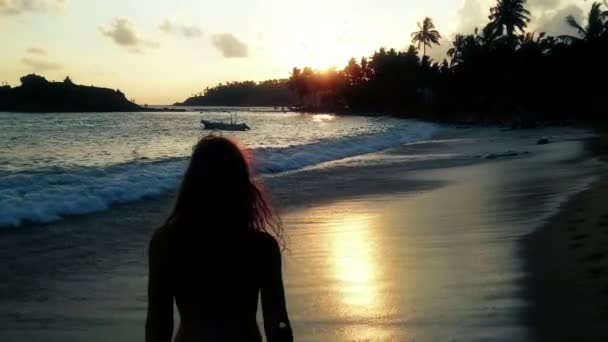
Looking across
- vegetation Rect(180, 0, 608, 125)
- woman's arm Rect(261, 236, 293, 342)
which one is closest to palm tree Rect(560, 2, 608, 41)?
vegetation Rect(180, 0, 608, 125)

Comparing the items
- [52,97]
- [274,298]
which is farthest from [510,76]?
[52,97]

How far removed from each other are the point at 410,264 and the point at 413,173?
11.3 m

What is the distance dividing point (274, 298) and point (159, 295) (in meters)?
0.42

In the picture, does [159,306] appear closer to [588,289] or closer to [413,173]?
[588,289]

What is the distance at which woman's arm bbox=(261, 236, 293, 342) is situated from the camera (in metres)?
2.20

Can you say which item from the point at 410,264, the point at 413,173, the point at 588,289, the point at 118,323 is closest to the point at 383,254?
Answer: the point at 410,264

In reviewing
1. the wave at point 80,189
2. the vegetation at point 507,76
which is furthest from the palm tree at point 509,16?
the wave at point 80,189

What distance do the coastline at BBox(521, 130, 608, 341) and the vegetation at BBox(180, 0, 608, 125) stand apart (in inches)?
1757

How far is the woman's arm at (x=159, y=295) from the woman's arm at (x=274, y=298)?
347 millimetres

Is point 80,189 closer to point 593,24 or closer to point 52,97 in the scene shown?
point 593,24

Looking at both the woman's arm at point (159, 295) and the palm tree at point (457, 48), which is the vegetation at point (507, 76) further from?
the woman's arm at point (159, 295)

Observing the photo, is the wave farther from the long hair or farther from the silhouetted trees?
the silhouetted trees

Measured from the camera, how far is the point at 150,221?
10375mm

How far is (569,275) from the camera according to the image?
5.72 m
